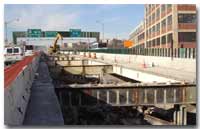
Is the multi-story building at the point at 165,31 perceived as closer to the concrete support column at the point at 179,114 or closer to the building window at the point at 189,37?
the building window at the point at 189,37

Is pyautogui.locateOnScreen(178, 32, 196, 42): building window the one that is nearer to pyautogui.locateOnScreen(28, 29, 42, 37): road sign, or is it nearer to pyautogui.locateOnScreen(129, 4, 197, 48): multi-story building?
pyautogui.locateOnScreen(129, 4, 197, 48): multi-story building

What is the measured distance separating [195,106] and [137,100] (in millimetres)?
4006

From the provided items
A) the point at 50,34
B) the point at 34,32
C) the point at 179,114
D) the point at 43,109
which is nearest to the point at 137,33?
the point at 179,114

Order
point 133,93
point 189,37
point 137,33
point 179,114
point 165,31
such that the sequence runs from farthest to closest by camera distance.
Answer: point 165,31 < point 137,33 < point 133,93 < point 179,114 < point 189,37

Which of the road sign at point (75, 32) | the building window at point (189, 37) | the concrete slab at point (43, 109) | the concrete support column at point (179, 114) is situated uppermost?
the road sign at point (75, 32)

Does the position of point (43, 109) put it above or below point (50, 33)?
below

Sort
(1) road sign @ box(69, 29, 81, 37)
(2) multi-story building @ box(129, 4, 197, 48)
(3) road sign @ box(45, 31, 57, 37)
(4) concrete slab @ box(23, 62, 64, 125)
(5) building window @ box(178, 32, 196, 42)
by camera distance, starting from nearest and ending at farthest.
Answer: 1. (4) concrete slab @ box(23, 62, 64, 125)
2. (5) building window @ box(178, 32, 196, 42)
3. (3) road sign @ box(45, 31, 57, 37)
4. (1) road sign @ box(69, 29, 81, 37)
5. (2) multi-story building @ box(129, 4, 197, 48)

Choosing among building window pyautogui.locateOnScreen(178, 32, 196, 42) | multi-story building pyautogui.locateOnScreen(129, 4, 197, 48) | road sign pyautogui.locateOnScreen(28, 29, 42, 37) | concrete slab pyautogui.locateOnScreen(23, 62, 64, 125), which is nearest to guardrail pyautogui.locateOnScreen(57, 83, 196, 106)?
concrete slab pyautogui.locateOnScreen(23, 62, 64, 125)

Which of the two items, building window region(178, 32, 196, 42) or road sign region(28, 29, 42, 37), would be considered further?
road sign region(28, 29, 42, 37)

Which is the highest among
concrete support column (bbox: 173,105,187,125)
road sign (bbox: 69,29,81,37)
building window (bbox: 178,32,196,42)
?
road sign (bbox: 69,29,81,37)

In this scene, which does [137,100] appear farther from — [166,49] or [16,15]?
[166,49]

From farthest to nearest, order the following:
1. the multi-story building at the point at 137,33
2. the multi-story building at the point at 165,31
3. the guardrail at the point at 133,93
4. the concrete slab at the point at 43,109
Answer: the multi-story building at the point at 165,31
the multi-story building at the point at 137,33
the guardrail at the point at 133,93
the concrete slab at the point at 43,109

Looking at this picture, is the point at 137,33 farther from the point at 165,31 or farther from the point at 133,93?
the point at 165,31

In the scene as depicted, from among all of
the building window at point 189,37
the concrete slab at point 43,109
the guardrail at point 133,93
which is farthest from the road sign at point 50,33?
the building window at point 189,37
